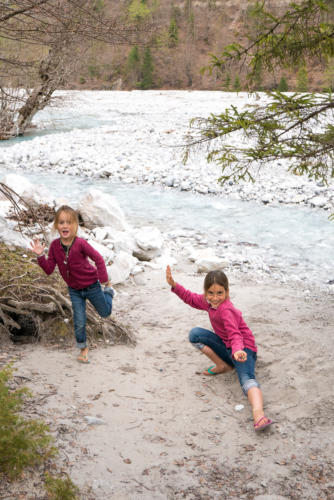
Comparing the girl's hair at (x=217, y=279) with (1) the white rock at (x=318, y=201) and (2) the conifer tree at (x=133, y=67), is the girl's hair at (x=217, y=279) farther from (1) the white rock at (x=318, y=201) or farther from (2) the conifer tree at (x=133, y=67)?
(2) the conifer tree at (x=133, y=67)

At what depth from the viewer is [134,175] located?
15570 millimetres

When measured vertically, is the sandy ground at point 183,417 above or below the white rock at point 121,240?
below

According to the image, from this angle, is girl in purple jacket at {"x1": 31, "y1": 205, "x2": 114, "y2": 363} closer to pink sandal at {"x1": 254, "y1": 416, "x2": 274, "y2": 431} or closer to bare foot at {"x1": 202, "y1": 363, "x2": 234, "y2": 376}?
bare foot at {"x1": 202, "y1": 363, "x2": 234, "y2": 376}

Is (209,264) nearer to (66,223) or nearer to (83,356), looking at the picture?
(83,356)

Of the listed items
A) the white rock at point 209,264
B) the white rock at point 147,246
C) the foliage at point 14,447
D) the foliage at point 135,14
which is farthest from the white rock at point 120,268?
the foliage at point 14,447

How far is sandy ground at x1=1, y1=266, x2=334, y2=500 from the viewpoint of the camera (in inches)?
112

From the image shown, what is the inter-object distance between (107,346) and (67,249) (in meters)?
1.29

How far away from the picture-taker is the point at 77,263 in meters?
4.34

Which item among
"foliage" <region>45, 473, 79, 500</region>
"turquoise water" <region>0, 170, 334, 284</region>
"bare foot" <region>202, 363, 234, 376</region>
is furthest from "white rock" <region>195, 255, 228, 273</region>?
"foliage" <region>45, 473, 79, 500</region>

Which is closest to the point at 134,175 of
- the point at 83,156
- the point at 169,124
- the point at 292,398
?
the point at 83,156

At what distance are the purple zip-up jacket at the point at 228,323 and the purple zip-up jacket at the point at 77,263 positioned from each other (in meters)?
0.77

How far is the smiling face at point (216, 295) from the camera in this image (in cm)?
410

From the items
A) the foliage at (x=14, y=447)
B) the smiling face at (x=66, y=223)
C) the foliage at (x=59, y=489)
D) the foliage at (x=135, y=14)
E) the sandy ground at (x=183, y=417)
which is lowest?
the sandy ground at (x=183, y=417)

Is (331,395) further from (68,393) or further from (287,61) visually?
(287,61)
